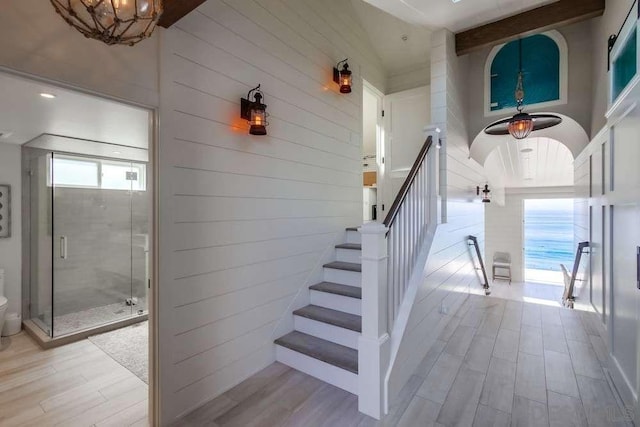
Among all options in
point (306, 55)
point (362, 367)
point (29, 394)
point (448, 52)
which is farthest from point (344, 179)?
point (29, 394)

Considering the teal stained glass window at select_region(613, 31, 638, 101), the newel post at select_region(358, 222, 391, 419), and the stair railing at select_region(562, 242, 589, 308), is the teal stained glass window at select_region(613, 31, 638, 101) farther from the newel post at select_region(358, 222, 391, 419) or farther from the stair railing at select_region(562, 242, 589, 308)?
the stair railing at select_region(562, 242, 589, 308)

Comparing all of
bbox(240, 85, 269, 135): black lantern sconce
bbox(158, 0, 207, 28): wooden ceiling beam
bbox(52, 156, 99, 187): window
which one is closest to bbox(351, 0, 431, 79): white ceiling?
bbox(240, 85, 269, 135): black lantern sconce

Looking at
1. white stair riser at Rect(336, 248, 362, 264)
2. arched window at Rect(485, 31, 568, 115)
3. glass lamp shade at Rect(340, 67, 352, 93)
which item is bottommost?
white stair riser at Rect(336, 248, 362, 264)

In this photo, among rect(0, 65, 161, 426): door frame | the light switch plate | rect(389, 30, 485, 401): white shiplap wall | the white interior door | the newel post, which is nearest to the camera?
rect(0, 65, 161, 426): door frame

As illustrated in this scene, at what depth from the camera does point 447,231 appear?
10.6ft

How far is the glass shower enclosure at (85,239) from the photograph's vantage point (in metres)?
3.46

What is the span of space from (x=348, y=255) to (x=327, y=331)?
38.6 inches

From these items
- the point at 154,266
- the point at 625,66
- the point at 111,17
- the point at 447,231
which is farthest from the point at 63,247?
the point at 625,66

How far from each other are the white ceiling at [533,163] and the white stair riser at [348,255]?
3.56 meters

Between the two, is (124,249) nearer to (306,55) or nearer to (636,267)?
(306,55)

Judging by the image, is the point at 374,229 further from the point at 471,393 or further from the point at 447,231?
the point at 447,231

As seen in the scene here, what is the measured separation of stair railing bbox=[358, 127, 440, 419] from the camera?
77.3 inches

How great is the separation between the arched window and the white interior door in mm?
907

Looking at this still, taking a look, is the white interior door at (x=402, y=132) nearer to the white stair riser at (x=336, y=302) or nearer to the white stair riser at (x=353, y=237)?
the white stair riser at (x=353, y=237)
